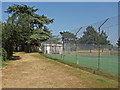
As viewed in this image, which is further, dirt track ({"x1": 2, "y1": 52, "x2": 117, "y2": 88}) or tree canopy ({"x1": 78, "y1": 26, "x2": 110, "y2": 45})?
tree canopy ({"x1": 78, "y1": 26, "x2": 110, "y2": 45})

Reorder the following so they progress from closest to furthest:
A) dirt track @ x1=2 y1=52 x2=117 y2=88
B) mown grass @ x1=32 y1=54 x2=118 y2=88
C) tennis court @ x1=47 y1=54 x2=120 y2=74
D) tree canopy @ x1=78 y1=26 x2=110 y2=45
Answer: mown grass @ x1=32 y1=54 x2=118 y2=88, dirt track @ x1=2 y1=52 x2=117 y2=88, tree canopy @ x1=78 y1=26 x2=110 y2=45, tennis court @ x1=47 y1=54 x2=120 y2=74

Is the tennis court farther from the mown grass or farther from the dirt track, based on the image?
the dirt track

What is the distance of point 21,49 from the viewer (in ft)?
106

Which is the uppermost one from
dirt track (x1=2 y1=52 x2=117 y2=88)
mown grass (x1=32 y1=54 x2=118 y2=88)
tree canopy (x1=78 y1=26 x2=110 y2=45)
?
tree canopy (x1=78 y1=26 x2=110 y2=45)

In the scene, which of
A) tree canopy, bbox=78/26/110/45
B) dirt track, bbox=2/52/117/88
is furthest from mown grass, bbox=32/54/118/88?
tree canopy, bbox=78/26/110/45

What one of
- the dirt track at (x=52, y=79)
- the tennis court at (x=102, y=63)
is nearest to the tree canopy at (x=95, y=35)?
the tennis court at (x=102, y=63)

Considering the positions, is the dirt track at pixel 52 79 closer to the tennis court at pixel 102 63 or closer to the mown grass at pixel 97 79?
the mown grass at pixel 97 79

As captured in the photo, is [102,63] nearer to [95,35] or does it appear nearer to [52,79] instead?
[95,35]

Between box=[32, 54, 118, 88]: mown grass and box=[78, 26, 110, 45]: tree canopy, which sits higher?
box=[78, 26, 110, 45]: tree canopy

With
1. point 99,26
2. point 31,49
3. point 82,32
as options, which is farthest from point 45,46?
point 99,26

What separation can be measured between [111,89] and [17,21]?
447 inches

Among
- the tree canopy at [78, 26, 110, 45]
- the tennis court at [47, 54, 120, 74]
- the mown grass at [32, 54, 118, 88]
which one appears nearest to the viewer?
the mown grass at [32, 54, 118, 88]

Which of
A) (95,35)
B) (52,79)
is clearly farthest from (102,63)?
(52,79)

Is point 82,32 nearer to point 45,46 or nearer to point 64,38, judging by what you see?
point 64,38
